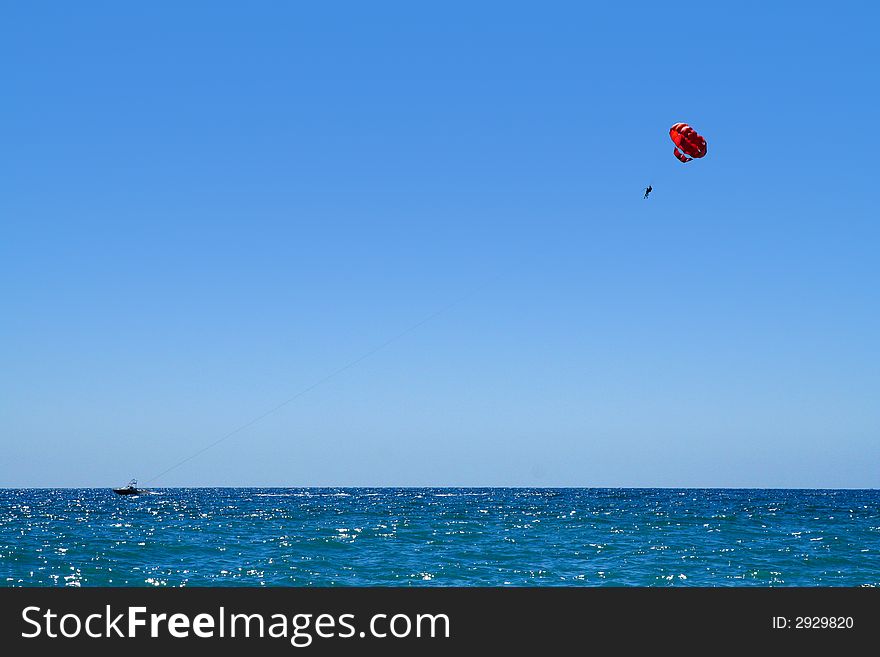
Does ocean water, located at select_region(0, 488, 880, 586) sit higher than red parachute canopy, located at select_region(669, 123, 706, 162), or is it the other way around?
red parachute canopy, located at select_region(669, 123, 706, 162)

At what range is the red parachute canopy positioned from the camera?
1110 inches

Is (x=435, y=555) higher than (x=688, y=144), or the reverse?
(x=688, y=144)

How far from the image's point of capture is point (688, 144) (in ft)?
92.9

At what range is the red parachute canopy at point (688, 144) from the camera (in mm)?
28189

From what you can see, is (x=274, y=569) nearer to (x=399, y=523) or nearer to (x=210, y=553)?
(x=210, y=553)

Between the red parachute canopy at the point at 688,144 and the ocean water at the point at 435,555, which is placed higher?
the red parachute canopy at the point at 688,144
